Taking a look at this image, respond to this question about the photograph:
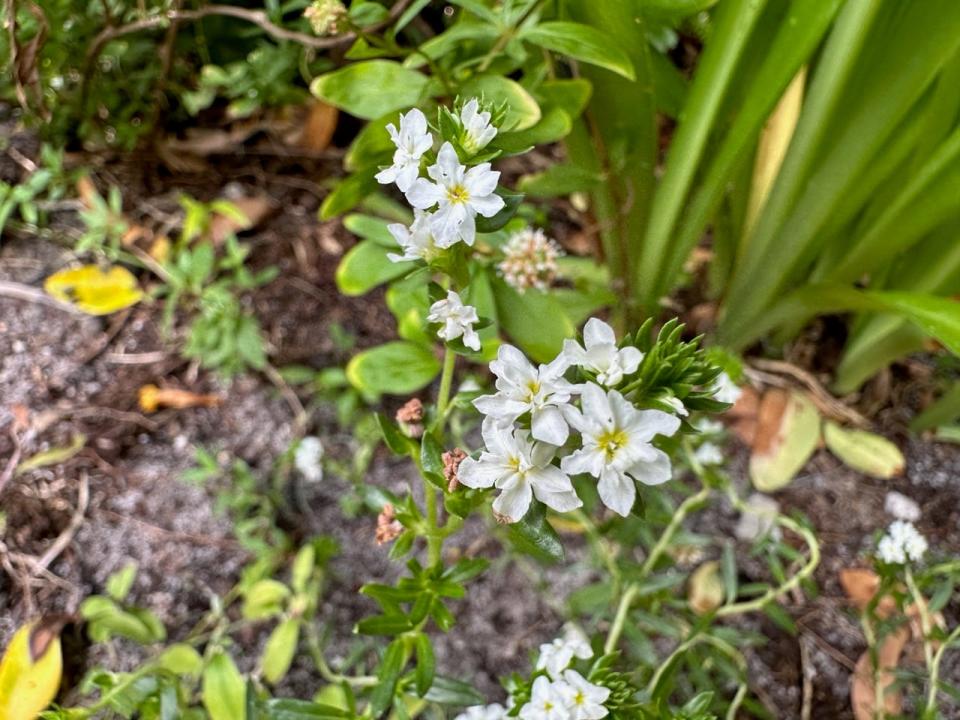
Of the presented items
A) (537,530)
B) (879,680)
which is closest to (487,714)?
(537,530)

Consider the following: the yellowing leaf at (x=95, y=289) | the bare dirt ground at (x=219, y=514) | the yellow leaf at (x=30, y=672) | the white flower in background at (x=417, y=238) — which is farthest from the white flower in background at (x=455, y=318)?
the yellowing leaf at (x=95, y=289)

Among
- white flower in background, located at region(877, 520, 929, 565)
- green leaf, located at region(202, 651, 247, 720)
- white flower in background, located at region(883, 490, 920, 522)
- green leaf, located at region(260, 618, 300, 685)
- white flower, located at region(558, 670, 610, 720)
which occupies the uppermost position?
white flower, located at region(558, 670, 610, 720)

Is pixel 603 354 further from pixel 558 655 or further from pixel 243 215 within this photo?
pixel 243 215

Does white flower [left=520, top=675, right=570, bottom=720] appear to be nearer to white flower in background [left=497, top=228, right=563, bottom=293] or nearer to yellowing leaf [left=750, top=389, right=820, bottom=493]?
white flower in background [left=497, top=228, right=563, bottom=293]

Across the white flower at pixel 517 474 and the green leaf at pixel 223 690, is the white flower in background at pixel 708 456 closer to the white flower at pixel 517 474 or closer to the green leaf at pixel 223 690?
the white flower at pixel 517 474

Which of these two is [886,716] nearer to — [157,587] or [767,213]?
[767,213]

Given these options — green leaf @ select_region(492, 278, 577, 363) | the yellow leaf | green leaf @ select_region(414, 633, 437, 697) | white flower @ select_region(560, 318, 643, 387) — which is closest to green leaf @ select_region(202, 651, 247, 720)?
the yellow leaf

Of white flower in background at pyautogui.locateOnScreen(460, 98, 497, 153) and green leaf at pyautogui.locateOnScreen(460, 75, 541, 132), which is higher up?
white flower in background at pyautogui.locateOnScreen(460, 98, 497, 153)
